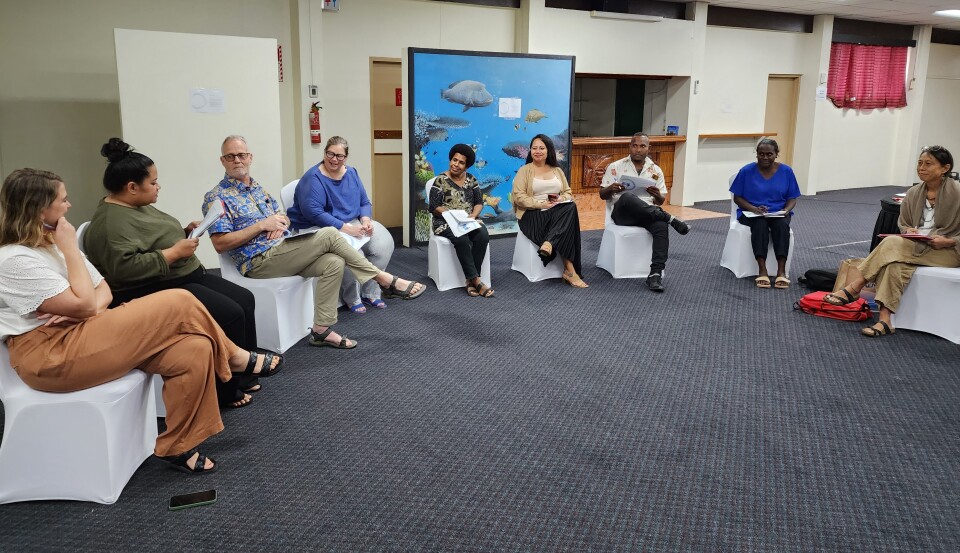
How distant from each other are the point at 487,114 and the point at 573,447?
473 cm

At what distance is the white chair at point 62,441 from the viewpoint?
237 centimetres

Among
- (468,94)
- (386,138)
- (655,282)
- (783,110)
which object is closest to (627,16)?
(468,94)

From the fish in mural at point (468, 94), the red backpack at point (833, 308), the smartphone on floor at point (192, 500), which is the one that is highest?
the fish in mural at point (468, 94)

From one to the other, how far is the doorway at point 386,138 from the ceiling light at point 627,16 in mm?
2693

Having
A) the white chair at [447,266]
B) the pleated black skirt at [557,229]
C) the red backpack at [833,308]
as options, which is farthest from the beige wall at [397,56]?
the red backpack at [833,308]

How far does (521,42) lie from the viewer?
827 centimetres

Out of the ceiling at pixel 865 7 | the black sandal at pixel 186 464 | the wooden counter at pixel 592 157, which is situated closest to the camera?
the black sandal at pixel 186 464

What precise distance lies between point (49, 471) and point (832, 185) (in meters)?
12.2

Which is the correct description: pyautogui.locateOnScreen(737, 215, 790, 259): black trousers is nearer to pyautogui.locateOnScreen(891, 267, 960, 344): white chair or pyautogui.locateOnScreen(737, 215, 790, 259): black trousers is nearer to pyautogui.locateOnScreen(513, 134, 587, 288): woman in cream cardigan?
pyautogui.locateOnScreen(891, 267, 960, 344): white chair

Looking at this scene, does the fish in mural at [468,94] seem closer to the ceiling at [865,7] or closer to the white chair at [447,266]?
the white chair at [447,266]

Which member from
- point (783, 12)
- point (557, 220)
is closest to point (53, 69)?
point (557, 220)

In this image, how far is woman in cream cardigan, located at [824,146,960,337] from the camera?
14.0 ft

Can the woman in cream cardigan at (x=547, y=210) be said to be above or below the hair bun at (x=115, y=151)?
below

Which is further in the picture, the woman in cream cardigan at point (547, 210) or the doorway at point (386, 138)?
the doorway at point (386, 138)
